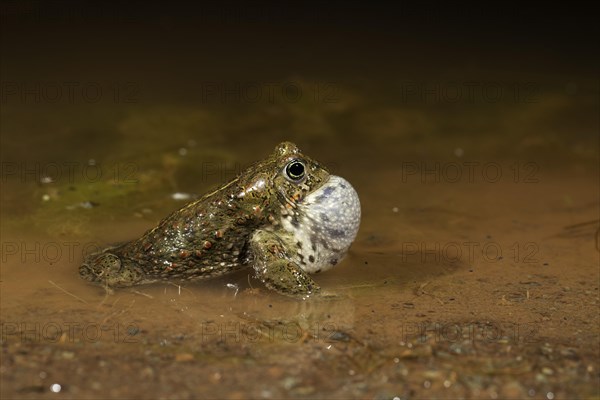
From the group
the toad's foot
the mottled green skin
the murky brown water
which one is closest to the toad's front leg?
the mottled green skin

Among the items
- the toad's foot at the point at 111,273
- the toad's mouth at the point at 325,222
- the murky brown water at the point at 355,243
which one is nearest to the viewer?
the murky brown water at the point at 355,243

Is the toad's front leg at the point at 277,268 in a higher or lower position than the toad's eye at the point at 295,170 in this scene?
lower

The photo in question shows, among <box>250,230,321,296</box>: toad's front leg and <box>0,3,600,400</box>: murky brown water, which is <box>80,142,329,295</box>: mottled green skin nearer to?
<box>250,230,321,296</box>: toad's front leg

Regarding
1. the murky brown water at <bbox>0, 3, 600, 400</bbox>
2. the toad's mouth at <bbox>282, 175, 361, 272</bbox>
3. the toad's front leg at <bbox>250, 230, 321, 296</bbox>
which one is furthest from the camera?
the toad's mouth at <bbox>282, 175, 361, 272</bbox>

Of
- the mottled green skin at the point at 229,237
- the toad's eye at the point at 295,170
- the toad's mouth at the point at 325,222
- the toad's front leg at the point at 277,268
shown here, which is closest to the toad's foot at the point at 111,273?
the mottled green skin at the point at 229,237

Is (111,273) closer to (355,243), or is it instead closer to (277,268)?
(277,268)

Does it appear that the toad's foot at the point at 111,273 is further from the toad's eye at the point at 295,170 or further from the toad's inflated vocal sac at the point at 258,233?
the toad's eye at the point at 295,170

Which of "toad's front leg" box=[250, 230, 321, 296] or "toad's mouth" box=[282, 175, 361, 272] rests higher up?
"toad's mouth" box=[282, 175, 361, 272]

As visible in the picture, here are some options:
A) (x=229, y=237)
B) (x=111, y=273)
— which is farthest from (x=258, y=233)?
(x=111, y=273)
